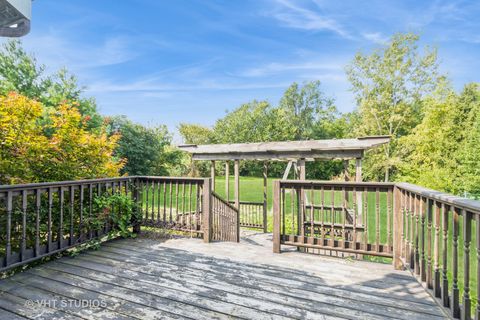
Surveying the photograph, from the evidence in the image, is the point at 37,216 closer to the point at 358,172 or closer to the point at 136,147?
the point at 358,172

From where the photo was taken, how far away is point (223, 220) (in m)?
5.03

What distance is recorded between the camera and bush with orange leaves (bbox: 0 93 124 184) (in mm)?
3164

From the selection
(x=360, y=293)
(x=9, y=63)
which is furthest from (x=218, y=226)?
(x=9, y=63)

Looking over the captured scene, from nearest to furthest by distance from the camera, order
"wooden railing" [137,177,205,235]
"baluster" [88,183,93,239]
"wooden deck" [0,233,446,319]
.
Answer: "wooden deck" [0,233,446,319]
"baluster" [88,183,93,239]
"wooden railing" [137,177,205,235]

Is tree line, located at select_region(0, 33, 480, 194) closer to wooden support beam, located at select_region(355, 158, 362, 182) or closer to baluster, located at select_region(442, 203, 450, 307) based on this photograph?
baluster, located at select_region(442, 203, 450, 307)

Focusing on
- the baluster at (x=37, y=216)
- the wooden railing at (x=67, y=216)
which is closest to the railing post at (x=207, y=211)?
the wooden railing at (x=67, y=216)

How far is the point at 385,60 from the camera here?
16062 mm

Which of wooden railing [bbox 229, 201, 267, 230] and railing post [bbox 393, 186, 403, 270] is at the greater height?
railing post [bbox 393, 186, 403, 270]

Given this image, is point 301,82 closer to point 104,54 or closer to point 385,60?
point 385,60

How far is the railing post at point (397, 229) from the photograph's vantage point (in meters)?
2.69

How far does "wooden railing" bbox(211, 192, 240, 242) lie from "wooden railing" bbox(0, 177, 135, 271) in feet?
5.48

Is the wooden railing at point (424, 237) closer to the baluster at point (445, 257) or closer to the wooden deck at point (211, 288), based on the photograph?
the baluster at point (445, 257)

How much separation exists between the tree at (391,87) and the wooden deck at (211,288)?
15283mm

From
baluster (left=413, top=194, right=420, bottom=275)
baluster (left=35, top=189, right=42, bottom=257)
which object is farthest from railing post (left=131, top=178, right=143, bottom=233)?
baluster (left=413, top=194, right=420, bottom=275)
